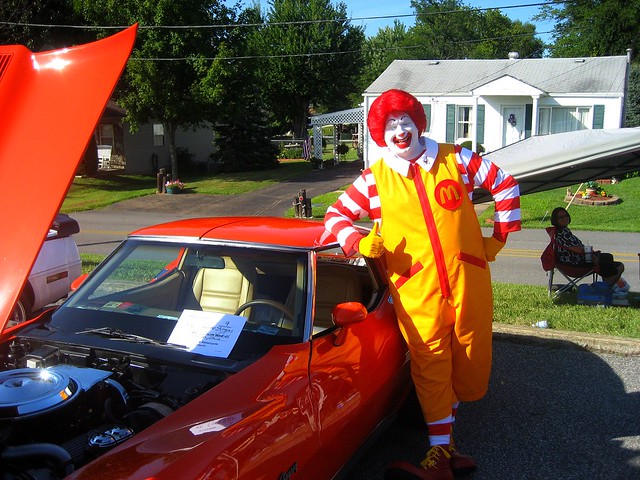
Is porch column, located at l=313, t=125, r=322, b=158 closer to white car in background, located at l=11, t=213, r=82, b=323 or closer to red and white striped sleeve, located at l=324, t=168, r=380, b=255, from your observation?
white car in background, located at l=11, t=213, r=82, b=323

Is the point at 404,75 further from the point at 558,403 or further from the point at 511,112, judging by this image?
the point at 558,403

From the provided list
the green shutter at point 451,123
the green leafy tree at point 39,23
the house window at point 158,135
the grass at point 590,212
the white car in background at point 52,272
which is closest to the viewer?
the white car in background at point 52,272

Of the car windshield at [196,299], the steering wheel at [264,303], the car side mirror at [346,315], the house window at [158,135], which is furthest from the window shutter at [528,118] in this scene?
the car side mirror at [346,315]

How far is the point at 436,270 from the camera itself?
11.6 ft

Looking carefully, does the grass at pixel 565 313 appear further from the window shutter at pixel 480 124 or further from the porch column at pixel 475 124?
the window shutter at pixel 480 124

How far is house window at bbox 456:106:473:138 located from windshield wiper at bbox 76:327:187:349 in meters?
25.4

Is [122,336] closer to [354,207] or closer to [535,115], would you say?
[354,207]

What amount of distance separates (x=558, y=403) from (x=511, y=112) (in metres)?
23.4

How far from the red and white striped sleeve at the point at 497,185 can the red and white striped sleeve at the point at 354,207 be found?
57 cm

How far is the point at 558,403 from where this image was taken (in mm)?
4707

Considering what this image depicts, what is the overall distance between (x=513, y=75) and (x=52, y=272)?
2427 cm

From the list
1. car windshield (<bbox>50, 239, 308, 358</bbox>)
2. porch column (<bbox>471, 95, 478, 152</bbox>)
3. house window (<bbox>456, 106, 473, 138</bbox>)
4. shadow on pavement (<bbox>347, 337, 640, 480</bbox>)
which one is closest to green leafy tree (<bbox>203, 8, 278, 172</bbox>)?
house window (<bbox>456, 106, 473, 138</bbox>)

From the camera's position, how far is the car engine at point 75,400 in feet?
7.54

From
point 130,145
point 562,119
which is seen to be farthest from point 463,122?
point 130,145
